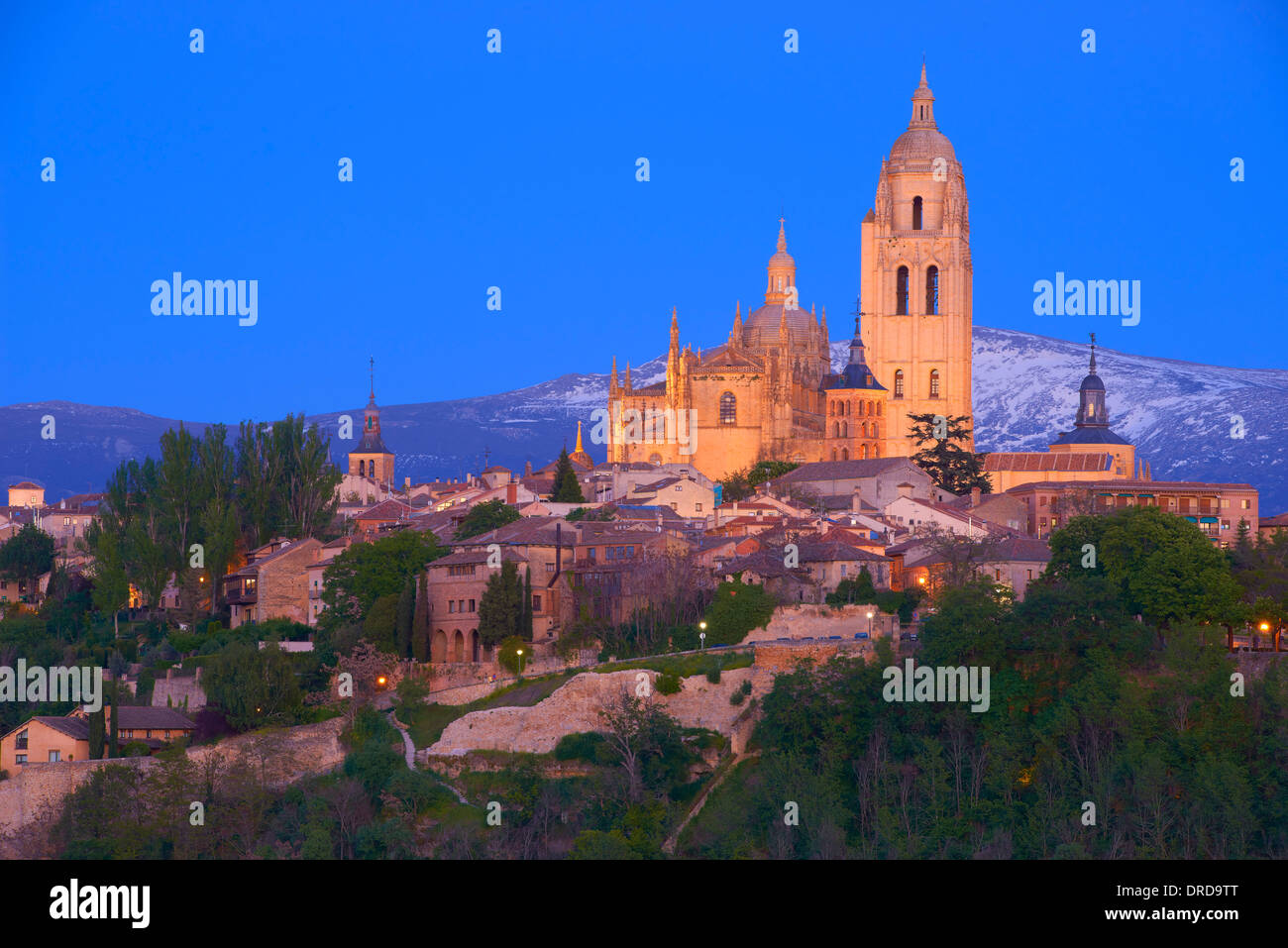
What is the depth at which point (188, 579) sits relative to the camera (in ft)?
174

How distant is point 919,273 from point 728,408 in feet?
45.7

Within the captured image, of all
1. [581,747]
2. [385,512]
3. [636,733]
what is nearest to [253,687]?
[581,747]

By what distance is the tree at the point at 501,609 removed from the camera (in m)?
43.4

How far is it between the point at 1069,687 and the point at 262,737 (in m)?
16.7

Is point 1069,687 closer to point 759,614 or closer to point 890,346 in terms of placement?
point 759,614

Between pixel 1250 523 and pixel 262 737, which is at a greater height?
pixel 1250 523

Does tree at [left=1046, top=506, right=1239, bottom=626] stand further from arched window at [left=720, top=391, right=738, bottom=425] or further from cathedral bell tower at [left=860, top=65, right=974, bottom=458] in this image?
cathedral bell tower at [left=860, top=65, right=974, bottom=458]

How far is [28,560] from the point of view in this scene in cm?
6019

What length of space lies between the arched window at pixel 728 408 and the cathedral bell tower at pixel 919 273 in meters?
10.0

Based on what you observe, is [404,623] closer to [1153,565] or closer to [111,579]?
[111,579]

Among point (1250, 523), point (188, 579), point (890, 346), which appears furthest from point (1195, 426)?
point (188, 579)

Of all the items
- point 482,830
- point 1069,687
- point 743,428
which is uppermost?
point 743,428

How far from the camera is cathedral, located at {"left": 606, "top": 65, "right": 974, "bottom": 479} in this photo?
8425cm

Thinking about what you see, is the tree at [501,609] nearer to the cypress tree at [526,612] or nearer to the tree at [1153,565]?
the cypress tree at [526,612]
